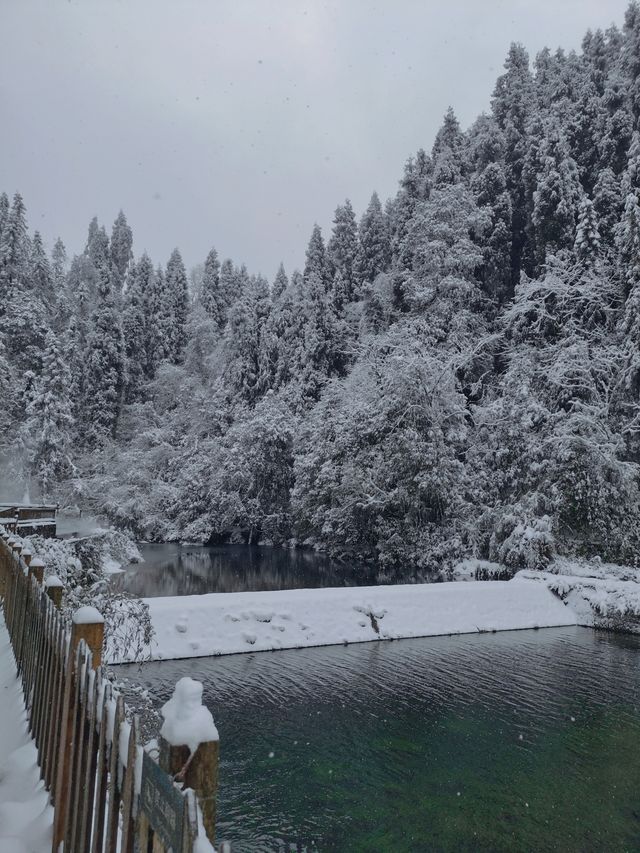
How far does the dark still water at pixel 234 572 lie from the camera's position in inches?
806

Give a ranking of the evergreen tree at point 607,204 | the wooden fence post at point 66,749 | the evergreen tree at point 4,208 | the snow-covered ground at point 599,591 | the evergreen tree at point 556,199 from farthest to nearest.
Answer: the evergreen tree at point 4,208 → the evergreen tree at point 556,199 → the evergreen tree at point 607,204 → the snow-covered ground at point 599,591 → the wooden fence post at point 66,749

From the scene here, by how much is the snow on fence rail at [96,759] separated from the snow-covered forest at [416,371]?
1958 centimetres

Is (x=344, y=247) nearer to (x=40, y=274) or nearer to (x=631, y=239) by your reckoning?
(x=40, y=274)

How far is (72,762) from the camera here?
2803mm

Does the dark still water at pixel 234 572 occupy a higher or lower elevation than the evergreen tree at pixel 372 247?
lower

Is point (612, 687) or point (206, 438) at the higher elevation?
point (206, 438)

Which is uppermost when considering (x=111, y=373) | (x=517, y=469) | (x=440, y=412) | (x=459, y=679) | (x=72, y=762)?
(x=111, y=373)

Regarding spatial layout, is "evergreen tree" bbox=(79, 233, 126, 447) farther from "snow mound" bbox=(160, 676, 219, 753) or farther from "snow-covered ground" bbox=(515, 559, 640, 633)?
"snow mound" bbox=(160, 676, 219, 753)

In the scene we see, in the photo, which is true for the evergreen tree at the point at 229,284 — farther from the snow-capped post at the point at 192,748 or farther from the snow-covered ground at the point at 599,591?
the snow-capped post at the point at 192,748

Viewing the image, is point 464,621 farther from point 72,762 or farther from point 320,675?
point 72,762

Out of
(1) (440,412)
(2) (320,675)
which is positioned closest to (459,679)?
(2) (320,675)

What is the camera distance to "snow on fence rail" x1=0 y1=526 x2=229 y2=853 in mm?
1653

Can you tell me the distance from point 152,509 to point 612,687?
31.0 meters

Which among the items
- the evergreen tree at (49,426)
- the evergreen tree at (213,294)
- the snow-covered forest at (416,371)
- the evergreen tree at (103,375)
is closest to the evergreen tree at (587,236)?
the snow-covered forest at (416,371)
